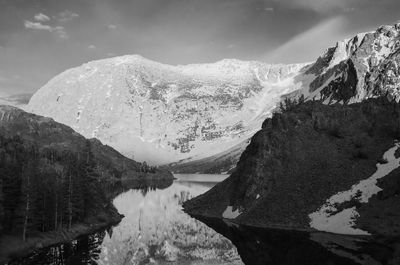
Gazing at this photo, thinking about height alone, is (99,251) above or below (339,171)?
below

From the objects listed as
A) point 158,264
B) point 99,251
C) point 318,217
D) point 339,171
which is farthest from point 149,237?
point 339,171

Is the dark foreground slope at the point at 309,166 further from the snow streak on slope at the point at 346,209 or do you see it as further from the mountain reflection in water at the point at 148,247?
the mountain reflection in water at the point at 148,247

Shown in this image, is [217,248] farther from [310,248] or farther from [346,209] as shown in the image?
[346,209]

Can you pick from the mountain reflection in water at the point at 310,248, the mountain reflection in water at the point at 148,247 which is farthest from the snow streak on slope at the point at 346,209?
the mountain reflection in water at the point at 148,247

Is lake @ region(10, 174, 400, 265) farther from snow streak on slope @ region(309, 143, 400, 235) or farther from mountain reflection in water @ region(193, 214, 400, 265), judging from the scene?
snow streak on slope @ region(309, 143, 400, 235)

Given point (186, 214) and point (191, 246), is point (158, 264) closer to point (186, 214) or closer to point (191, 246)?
point (191, 246)

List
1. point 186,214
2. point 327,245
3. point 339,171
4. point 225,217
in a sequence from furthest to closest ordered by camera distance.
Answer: point 186,214
point 225,217
point 339,171
point 327,245
